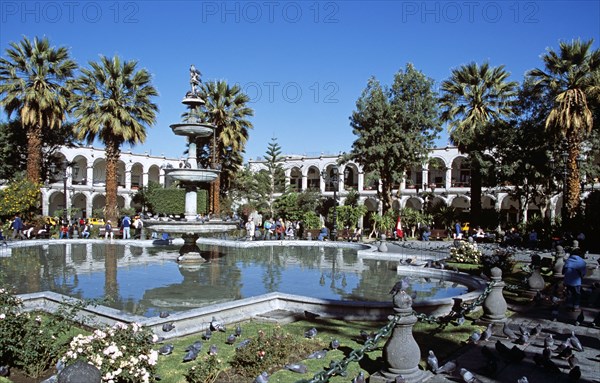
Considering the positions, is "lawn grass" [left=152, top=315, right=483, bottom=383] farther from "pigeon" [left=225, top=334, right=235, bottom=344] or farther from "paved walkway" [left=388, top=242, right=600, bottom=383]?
"paved walkway" [left=388, top=242, right=600, bottom=383]

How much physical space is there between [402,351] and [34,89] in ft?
80.7

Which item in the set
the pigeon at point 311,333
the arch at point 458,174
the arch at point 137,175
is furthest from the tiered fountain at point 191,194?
the arch at point 137,175

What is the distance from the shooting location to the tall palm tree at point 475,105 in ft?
86.4

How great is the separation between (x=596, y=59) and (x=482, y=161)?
706cm

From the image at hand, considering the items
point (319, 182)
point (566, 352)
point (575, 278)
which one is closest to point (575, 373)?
point (566, 352)

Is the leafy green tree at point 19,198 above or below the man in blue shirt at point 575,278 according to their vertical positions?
above

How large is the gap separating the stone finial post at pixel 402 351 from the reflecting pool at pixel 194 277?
13.7 feet

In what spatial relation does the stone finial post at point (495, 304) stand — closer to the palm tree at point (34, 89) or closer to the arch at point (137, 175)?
the palm tree at point (34, 89)

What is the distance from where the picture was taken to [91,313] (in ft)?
23.2

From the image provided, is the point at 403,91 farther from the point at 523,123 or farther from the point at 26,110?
the point at 26,110

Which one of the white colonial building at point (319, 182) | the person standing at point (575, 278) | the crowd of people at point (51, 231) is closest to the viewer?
the person standing at point (575, 278)

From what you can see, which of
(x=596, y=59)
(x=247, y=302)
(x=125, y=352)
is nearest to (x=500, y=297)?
(x=247, y=302)

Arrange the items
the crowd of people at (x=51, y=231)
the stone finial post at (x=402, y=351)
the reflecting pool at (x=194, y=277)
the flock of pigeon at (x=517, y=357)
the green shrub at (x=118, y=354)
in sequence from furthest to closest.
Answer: the crowd of people at (x=51, y=231)
the reflecting pool at (x=194, y=277)
the flock of pigeon at (x=517, y=357)
the stone finial post at (x=402, y=351)
the green shrub at (x=118, y=354)

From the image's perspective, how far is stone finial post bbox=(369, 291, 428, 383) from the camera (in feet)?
16.1
